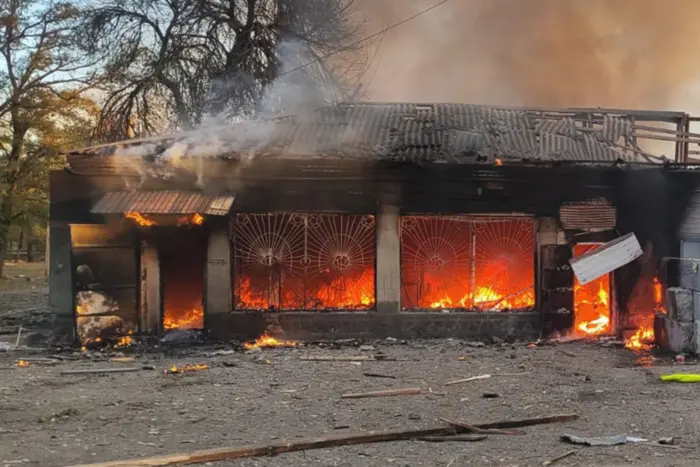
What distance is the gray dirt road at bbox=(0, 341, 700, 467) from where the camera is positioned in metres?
5.68

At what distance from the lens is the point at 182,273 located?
12.2 m

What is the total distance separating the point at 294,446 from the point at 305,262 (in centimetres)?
636

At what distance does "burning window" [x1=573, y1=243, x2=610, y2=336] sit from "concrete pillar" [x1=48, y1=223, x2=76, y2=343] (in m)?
10.1

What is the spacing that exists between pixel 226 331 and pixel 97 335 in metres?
2.40

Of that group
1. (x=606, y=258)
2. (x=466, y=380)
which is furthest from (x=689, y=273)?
(x=466, y=380)

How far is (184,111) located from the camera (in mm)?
20141

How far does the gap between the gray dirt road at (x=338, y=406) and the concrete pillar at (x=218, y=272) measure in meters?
1.16

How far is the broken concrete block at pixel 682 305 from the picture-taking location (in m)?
10.5

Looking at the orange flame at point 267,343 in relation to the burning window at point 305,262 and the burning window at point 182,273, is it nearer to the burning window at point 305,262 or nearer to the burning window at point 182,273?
the burning window at point 305,262

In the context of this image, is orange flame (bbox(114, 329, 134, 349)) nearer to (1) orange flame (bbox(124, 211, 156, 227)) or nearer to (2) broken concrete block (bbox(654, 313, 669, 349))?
(1) orange flame (bbox(124, 211, 156, 227))

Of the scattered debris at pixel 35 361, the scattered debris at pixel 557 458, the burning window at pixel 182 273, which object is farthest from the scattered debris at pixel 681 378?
the scattered debris at pixel 35 361

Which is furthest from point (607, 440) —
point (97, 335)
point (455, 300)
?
point (97, 335)

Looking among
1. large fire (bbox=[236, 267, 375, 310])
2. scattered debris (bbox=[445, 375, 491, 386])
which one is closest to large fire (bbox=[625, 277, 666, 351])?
scattered debris (bbox=[445, 375, 491, 386])

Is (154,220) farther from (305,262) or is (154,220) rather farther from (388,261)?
(388,261)
